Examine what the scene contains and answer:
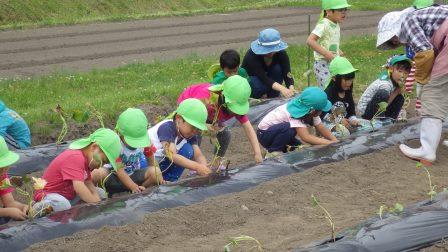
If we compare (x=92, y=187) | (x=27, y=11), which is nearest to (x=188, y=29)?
(x=27, y=11)

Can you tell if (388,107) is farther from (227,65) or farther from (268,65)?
(227,65)

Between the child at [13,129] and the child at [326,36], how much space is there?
10.4 feet

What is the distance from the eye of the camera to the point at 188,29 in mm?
17375

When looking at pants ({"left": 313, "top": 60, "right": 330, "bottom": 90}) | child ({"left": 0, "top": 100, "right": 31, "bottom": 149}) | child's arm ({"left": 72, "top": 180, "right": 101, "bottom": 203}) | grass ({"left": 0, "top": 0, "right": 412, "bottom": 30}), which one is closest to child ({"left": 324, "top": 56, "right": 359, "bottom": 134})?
pants ({"left": 313, "top": 60, "right": 330, "bottom": 90})

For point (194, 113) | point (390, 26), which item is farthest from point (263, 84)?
point (194, 113)

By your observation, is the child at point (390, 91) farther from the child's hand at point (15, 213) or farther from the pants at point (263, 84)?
the child's hand at point (15, 213)

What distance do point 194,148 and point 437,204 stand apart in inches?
82.6

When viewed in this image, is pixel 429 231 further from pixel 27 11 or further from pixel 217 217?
pixel 27 11

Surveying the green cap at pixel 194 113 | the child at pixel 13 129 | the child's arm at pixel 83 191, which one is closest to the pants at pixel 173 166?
the green cap at pixel 194 113

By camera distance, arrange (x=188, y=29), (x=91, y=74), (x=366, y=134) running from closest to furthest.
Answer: (x=366, y=134), (x=91, y=74), (x=188, y=29)

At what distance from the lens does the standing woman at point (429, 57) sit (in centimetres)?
668

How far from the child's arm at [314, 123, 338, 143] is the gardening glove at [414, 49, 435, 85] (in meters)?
0.96

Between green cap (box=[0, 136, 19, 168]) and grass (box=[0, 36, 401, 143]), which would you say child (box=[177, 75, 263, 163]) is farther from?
grass (box=[0, 36, 401, 143])

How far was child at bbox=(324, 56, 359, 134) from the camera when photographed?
7617 millimetres
